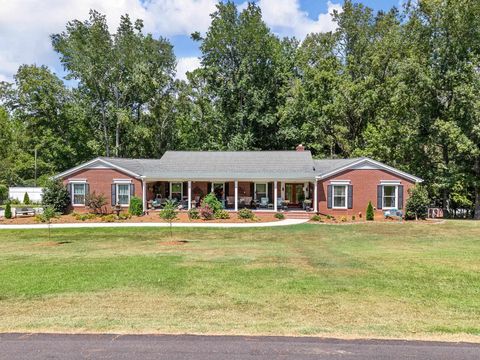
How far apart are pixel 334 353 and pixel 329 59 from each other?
1574 inches

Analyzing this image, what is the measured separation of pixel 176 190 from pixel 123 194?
4.25 meters

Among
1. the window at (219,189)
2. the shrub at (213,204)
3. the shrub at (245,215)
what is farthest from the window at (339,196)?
the window at (219,189)

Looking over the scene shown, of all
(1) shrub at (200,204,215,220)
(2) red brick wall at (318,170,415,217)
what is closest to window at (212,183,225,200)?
(1) shrub at (200,204,215,220)

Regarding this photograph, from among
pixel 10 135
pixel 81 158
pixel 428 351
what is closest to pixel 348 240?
pixel 428 351

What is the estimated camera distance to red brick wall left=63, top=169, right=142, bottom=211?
31.3 meters

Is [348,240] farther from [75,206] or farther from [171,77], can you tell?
[171,77]

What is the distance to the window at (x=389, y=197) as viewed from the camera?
29219mm

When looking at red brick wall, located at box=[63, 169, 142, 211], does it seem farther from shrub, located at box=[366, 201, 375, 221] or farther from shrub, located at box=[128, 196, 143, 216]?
shrub, located at box=[366, 201, 375, 221]

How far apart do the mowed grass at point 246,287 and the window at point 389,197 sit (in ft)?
34.0

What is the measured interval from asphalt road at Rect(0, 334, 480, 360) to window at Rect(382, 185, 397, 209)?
23.7 metres

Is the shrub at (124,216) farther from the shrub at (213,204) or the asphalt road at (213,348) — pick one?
the asphalt road at (213,348)

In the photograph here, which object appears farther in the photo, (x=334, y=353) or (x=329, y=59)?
(x=329, y=59)

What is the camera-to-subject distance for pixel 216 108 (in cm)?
4378

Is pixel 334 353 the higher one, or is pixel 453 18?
pixel 453 18
